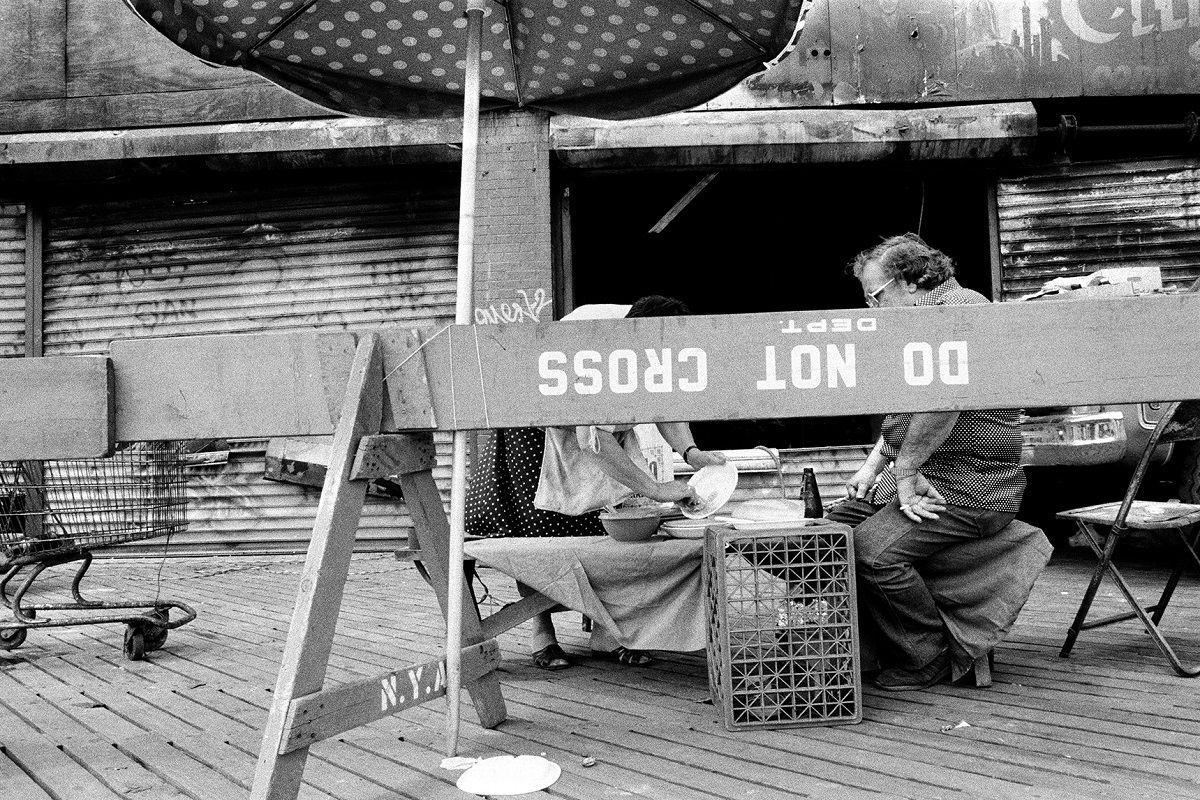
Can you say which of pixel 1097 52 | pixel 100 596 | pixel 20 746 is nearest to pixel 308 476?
pixel 100 596

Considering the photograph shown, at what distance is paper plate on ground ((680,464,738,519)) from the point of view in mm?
3752

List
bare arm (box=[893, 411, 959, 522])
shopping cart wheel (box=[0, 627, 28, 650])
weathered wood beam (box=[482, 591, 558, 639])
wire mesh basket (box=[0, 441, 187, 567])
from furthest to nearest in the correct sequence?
1. shopping cart wheel (box=[0, 627, 28, 650])
2. wire mesh basket (box=[0, 441, 187, 567])
3. weathered wood beam (box=[482, 591, 558, 639])
4. bare arm (box=[893, 411, 959, 522])

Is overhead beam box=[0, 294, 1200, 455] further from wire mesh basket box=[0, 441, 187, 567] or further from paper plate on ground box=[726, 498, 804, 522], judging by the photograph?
wire mesh basket box=[0, 441, 187, 567]

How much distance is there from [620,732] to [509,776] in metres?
0.56

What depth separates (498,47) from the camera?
11.7 feet

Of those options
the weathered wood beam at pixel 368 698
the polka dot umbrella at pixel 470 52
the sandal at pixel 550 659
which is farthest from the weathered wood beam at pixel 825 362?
the sandal at pixel 550 659

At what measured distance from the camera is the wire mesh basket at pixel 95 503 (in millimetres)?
4453

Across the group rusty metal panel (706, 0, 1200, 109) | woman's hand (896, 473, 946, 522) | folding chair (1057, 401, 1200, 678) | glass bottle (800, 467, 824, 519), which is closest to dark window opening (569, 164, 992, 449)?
rusty metal panel (706, 0, 1200, 109)

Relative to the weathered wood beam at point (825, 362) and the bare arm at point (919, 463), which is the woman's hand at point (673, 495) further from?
the weathered wood beam at point (825, 362)

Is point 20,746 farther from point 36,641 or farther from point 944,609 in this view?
point 944,609

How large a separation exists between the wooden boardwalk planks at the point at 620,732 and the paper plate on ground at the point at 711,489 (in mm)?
657

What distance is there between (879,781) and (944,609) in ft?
3.84

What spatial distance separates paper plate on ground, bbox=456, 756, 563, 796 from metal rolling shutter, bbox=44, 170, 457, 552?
5.10 metres

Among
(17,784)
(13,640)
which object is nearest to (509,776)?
(17,784)
